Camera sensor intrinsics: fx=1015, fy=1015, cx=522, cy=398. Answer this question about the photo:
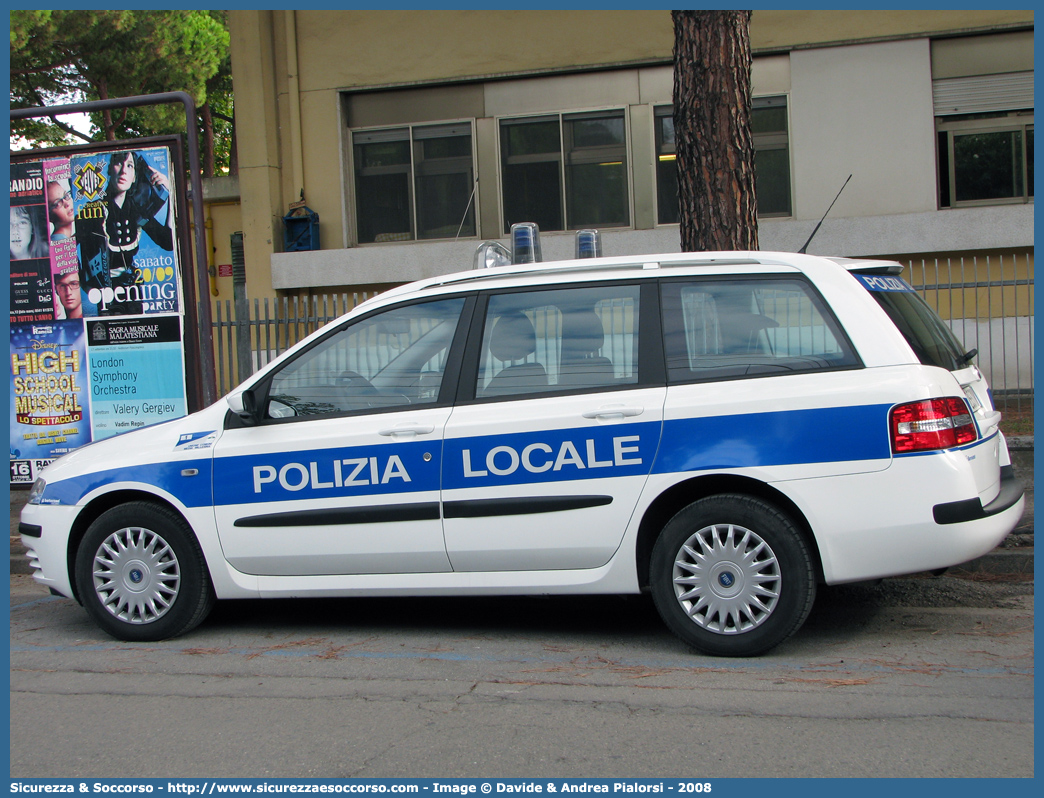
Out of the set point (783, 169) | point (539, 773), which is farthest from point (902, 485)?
point (783, 169)

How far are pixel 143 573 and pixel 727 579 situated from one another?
2.90m

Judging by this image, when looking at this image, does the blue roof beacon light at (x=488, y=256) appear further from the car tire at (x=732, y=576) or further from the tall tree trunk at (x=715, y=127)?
the car tire at (x=732, y=576)

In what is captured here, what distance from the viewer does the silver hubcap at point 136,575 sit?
5.11 metres

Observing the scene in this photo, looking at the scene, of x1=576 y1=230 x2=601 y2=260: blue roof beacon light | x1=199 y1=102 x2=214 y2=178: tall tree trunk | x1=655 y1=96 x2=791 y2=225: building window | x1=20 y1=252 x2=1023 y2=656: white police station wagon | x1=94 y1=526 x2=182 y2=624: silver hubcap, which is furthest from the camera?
x1=199 y1=102 x2=214 y2=178: tall tree trunk

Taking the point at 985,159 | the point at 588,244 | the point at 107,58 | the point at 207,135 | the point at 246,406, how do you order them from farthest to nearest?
the point at 207,135, the point at 107,58, the point at 985,159, the point at 588,244, the point at 246,406

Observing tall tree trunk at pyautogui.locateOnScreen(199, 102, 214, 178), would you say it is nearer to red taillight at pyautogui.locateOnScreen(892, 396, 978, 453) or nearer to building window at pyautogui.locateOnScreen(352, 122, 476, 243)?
building window at pyautogui.locateOnScreen(352, 122, 476, 243)

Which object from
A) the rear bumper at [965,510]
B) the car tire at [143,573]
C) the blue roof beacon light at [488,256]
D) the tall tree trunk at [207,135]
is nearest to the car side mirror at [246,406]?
the car tire at [143,573]

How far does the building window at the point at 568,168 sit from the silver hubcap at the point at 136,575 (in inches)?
380

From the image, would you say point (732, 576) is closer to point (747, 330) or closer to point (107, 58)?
point (747, 330)

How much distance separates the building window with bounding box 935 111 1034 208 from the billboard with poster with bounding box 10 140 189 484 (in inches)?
370

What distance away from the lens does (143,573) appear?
5133mm

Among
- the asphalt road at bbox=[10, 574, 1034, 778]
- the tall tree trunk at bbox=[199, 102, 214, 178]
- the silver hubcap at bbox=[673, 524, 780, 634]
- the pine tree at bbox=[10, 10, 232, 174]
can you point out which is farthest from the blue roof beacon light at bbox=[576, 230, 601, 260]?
the tall tree trunk at bbox=[199, 102, 214, 178]

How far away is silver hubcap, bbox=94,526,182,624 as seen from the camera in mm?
5113

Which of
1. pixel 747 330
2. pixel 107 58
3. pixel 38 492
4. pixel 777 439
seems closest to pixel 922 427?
pixel 777 439
